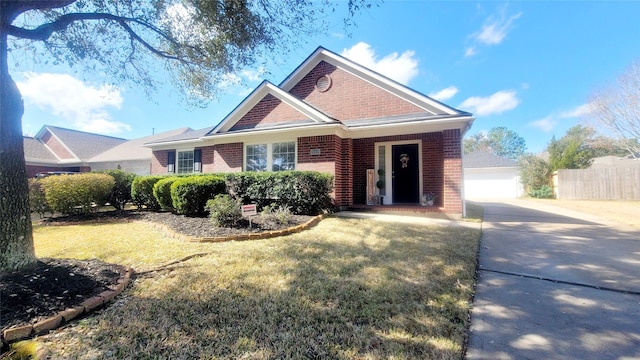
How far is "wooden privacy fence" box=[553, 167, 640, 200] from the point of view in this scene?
16.8 m

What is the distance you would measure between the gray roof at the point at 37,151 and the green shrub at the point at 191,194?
22447 millimetres

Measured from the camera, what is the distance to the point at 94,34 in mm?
5363

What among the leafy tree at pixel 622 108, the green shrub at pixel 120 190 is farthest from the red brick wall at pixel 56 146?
the leafy tree at pixel 622 108

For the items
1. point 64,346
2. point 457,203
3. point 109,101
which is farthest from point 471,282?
point 109,101

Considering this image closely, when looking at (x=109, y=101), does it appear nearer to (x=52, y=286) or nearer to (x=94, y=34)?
(x=94, y=34)

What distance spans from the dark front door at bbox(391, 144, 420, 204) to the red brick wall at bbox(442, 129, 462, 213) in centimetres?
142

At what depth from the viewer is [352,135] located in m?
10.1

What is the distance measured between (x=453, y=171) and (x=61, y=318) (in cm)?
933

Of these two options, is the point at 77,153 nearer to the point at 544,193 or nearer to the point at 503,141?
the point at 544,193

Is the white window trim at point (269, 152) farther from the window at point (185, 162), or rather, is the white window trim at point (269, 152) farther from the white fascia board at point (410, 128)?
the window at point (185, 162)

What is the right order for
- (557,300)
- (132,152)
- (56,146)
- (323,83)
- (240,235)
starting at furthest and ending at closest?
(56,146) → (132,152) → (323,83) → (240,235) → (557,300)

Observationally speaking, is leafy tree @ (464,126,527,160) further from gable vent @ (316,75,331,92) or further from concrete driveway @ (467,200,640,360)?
concrete driveway @ (467,200,640,360)

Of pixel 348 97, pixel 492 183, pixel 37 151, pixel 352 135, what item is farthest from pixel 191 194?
pixel 492 183

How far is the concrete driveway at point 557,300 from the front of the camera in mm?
2158
